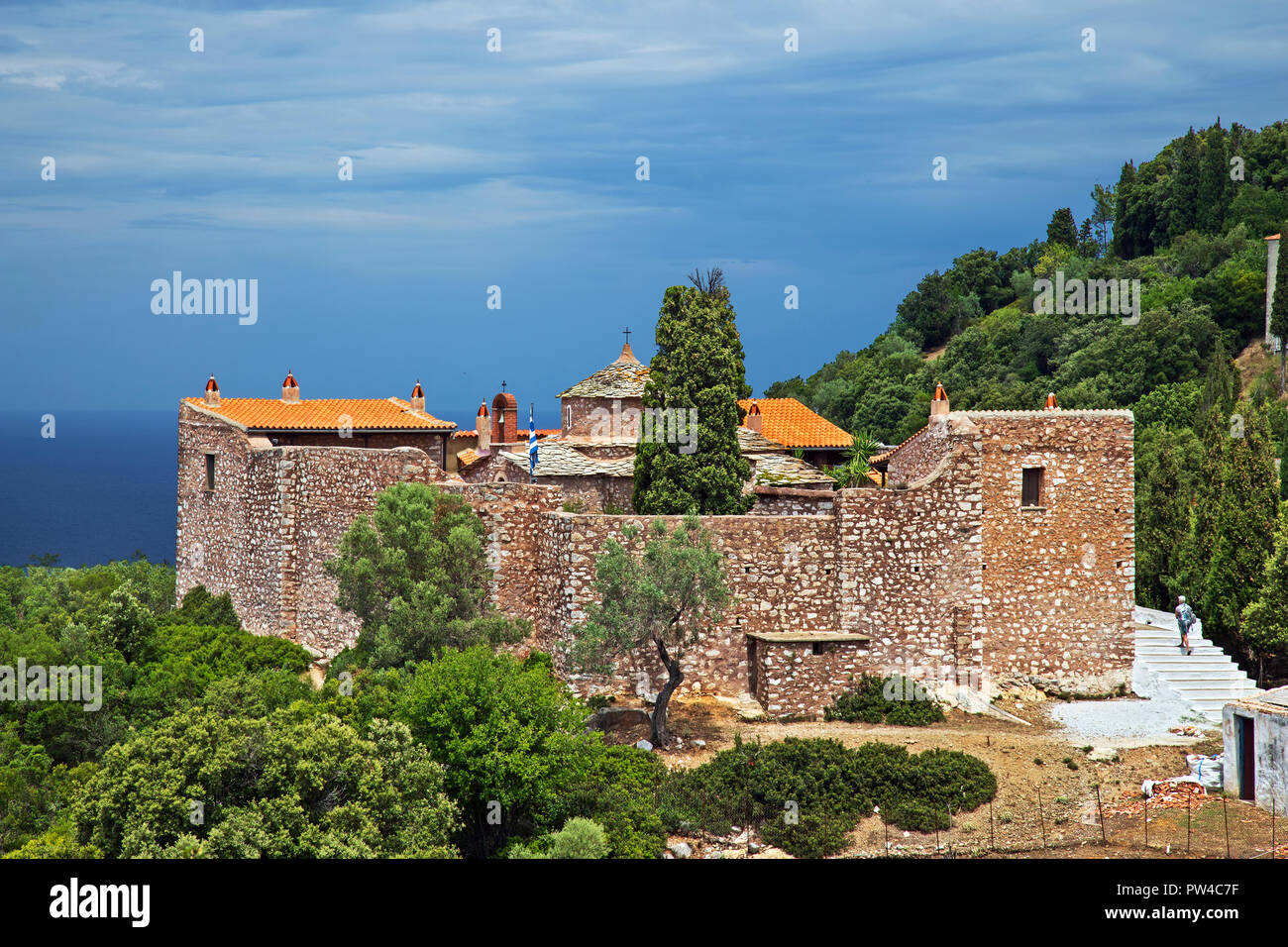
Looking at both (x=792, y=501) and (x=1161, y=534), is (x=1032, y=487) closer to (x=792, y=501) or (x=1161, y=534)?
(x=792, y=501)

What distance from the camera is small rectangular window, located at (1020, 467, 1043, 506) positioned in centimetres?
2617

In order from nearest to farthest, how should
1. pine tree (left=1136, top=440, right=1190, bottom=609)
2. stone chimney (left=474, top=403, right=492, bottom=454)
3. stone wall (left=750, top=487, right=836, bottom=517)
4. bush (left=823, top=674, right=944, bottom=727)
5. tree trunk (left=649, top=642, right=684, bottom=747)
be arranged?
1. tree trunk (left=649, top=642, right=684, bottom=747)
2. bush (left=823, top=674, right=944, bottom=727)
3. stone wall (left=750, top=487, right=836, bottom=517)
4. pine tree (left=1136, top=440, right=1190, bottom=609)
5. stone chimney (left=474, top=403, right=492, bottom=454)

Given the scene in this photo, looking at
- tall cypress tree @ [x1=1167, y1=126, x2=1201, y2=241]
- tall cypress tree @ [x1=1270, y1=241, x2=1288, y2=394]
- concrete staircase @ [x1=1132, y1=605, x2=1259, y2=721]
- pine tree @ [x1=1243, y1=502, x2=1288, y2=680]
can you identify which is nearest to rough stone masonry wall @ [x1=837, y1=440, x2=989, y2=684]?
concrete staircase @ [x1=1132, y1=605, x2=1259, y2=721]

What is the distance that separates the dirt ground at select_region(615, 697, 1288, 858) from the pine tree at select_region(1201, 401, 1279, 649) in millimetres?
10379

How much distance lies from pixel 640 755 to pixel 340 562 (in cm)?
789

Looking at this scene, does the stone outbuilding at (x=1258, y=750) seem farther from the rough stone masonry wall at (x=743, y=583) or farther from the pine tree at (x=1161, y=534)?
the pine tree at (x=1161, y=534)

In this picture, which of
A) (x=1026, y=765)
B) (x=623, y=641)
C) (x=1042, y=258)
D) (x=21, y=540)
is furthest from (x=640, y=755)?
(x=21, y=540)

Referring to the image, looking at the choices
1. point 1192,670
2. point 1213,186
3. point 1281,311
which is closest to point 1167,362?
point 1281,311

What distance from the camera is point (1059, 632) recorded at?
26.3 metres

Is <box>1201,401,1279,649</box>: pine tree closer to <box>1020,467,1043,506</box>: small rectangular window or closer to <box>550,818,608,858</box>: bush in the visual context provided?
<box>1020,467,1043,506</box>: small rectangular window

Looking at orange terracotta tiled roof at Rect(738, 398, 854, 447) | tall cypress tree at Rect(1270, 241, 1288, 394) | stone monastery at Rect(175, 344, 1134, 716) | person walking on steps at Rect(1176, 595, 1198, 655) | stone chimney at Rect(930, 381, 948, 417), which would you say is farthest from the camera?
tall cypress tree at Rect(1270, 241, 1288, 394)

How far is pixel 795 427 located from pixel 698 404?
816 cm

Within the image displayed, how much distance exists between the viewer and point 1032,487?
26.3 m
